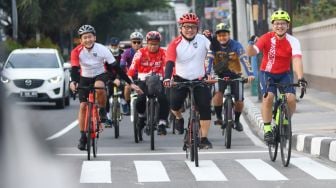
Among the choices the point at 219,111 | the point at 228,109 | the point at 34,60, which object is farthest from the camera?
the point at 34,60

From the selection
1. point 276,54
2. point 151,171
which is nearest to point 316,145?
point 276,54

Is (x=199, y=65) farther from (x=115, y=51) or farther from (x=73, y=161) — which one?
(x=115, y=51)

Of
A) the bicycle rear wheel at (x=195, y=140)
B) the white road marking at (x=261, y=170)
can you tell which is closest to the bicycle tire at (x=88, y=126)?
the bicycle rear wheel at (x=195, y=140)

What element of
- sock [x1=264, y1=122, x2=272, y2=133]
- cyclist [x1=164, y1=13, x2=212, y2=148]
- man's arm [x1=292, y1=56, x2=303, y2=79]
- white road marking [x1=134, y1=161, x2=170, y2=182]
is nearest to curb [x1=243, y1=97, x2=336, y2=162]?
sock [x1=264, y1=122, x2=272, y2=133]

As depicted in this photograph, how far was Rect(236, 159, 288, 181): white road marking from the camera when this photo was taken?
1015cm

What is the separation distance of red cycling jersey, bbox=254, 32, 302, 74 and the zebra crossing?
3.85 ft

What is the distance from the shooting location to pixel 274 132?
11.4 meters

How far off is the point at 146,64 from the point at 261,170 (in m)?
4.22

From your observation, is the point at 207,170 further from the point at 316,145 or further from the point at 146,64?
the point at 146,64

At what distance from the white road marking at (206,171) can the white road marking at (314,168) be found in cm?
99

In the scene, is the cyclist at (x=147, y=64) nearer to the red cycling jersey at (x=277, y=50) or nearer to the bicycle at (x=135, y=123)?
the bicycle at (x=135, y=123)

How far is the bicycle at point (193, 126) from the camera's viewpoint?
11.1 metres

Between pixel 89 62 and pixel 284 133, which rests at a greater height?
pixel 89 62

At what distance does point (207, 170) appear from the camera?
10797 mm
